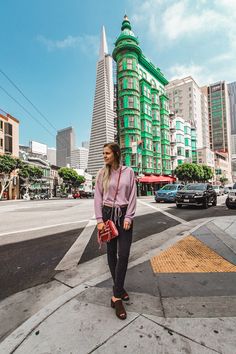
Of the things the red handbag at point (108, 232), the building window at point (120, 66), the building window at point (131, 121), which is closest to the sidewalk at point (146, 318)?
the red handbag at point (108, 232)

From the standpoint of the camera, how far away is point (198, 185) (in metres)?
13.5

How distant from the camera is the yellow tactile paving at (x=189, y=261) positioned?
11.2ft

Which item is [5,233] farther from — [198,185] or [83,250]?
[198,185]

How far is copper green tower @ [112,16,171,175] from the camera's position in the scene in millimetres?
41344

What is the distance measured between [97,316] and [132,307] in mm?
399

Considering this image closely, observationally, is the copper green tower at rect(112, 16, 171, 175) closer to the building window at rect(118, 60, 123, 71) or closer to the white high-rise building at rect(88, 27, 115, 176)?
the building window at rect(118, 60, 123, 71)

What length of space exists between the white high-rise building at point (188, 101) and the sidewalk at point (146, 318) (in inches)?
3513

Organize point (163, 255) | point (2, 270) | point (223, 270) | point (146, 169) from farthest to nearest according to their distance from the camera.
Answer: point (146, 169) < point (163, 255) < point (2, 270) < point (223, 270)

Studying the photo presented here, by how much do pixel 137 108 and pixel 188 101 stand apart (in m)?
55.4

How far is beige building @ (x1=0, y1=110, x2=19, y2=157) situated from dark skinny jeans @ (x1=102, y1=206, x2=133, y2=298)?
49.5 m

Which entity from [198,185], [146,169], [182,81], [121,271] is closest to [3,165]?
[146,169]

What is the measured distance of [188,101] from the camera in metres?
88.0

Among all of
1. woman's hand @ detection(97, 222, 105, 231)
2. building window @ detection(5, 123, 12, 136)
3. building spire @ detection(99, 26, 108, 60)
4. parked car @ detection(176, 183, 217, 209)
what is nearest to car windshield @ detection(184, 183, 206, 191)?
parked car @ detection(176, 183, 217, 209)

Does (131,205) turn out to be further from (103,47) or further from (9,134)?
(103,47)
